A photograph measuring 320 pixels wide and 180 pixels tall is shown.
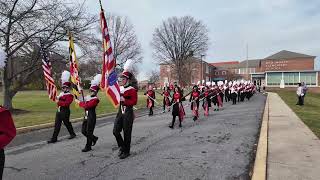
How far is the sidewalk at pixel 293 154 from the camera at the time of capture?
20.0ft

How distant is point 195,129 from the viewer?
1229 cm

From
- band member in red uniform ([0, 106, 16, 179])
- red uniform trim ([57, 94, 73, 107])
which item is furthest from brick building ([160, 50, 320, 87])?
band member in red uniform ([0, 106, 16, 179])

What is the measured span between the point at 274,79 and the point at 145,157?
263 feet

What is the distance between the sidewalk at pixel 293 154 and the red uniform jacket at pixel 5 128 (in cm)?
393

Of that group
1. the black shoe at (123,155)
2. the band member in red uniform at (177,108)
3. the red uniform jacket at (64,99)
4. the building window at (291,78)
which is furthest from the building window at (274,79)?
the black shoe at (123,155)

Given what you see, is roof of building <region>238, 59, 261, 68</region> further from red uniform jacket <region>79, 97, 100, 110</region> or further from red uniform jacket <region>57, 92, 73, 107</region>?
red uniform jacket <region>79, 97, 100, 110</region>

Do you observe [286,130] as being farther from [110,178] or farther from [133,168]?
[110,178]

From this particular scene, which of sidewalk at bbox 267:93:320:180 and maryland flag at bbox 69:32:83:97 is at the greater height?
maryland flag at bbox 69:32:83:97

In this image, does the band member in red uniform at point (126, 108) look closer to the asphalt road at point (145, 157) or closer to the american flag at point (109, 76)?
the american flag at point (109, 76)

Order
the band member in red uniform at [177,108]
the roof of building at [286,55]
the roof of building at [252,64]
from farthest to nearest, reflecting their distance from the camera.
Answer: the roof of building at [252,64], the roof of building at [286,55], the band member in red uniform at [177,108]

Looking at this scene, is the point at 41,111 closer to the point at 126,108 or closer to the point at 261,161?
the point at 126,108

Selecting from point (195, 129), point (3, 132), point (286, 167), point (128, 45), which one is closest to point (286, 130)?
point (195, 129)

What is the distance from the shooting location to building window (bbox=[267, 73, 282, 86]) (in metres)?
82.9

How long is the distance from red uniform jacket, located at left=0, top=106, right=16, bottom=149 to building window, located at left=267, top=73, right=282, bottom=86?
83.3m
